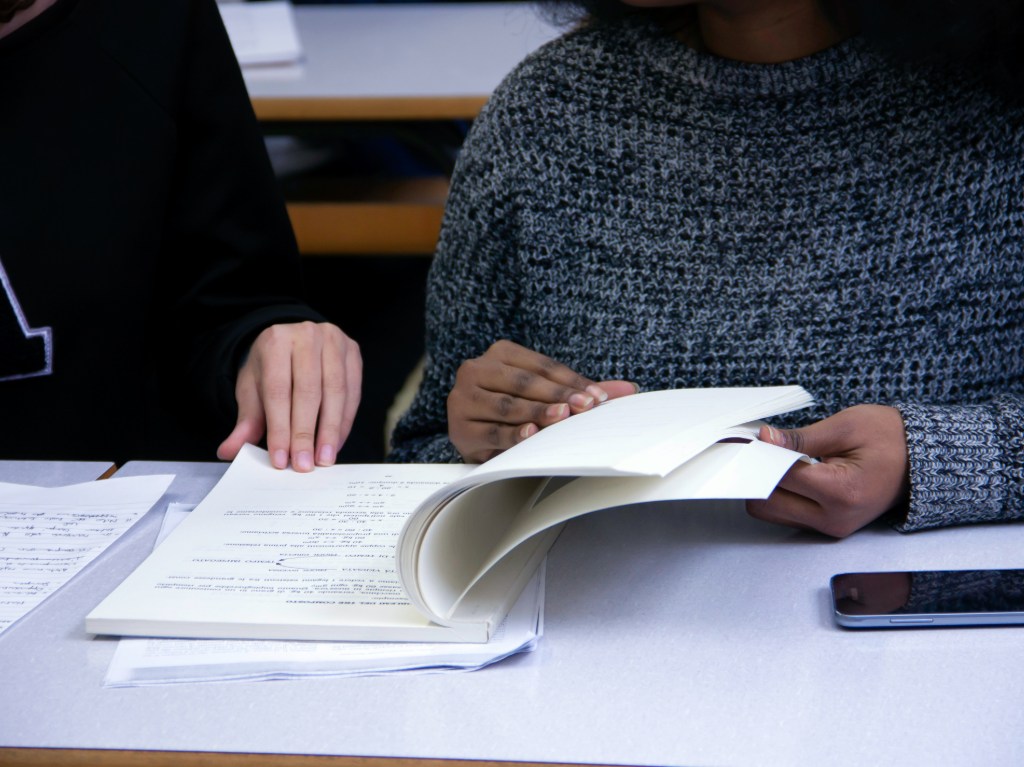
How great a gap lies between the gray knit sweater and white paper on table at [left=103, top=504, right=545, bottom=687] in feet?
1.30

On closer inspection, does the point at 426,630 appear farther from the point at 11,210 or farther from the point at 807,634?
the point at 11,210

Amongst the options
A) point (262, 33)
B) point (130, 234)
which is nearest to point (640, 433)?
point (130, 234)

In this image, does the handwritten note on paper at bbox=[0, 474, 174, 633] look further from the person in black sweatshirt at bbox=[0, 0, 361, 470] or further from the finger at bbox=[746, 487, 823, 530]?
the finger at bbox=[746, 487, 823, 530]

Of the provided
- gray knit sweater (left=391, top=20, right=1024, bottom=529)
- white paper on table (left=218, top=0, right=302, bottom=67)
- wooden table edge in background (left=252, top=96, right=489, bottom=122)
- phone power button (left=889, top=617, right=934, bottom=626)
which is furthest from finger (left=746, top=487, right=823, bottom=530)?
white paper on table (left=218, top=0, right=302, bottom=67)

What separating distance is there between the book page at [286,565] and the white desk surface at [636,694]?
37 millimetres

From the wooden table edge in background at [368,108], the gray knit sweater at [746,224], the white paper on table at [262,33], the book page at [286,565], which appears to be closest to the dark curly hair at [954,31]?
the gray knit sweater at [746,224]

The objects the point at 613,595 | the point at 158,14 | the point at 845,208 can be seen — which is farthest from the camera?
the point at 158,14

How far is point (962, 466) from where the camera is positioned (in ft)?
2.69

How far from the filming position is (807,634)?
2.25 ft

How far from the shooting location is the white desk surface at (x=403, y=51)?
207 centimetres

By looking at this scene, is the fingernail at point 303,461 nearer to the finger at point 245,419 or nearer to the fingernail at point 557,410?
the finger at point 245,419

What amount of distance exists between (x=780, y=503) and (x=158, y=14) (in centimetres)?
82

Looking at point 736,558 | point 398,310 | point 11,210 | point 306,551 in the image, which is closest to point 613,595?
point 736,558

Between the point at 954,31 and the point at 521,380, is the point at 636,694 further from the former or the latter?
the point at 954,31
